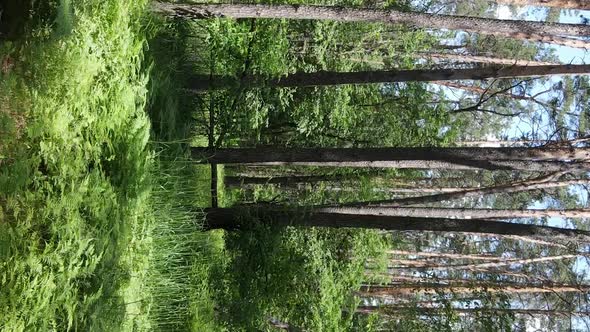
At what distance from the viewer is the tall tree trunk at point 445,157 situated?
7.04 m

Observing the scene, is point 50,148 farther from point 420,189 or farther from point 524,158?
point 420,189

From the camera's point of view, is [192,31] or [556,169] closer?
[556,169]

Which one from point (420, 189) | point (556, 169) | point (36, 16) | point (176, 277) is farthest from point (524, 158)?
point (420, 189)

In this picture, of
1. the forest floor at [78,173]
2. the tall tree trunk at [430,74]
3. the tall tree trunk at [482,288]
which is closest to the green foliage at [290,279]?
the forest floor at [78,173]

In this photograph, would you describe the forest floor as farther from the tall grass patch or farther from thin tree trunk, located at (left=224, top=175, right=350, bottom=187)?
thin tree trunk, located at (left=224, top=175, right=350, bottom=187)

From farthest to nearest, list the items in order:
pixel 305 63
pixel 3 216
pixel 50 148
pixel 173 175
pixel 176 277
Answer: pixel 305 63 → pixel 176 277 → pixel 173 175 → pixel 50 148 → pixel 3 216

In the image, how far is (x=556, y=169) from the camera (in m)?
7.05

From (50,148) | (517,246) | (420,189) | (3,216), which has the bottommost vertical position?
(517,246)

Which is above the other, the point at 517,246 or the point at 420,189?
the point at 420,189

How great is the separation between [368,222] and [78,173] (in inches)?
166

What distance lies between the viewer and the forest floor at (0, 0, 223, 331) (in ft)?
15.1

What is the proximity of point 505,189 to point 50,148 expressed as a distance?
7.81 m

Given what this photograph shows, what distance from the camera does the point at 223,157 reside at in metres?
8.38

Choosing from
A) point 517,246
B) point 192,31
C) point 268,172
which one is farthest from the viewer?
point 517,246
